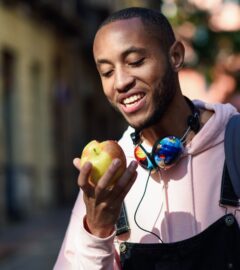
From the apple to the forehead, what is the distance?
0.83ft

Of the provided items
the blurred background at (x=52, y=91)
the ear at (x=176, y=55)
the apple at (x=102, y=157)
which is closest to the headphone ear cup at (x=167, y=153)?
the apple at (x=102, y=157)

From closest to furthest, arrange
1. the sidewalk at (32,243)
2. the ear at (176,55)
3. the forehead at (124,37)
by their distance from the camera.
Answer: the forehead at (124,37) → the ear at (176,55) → the sidewalk at (32,243)

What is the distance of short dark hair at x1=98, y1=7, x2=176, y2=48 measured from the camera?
2561mm

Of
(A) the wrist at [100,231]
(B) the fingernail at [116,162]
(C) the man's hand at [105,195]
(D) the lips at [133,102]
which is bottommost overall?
(A) the wrist at [100,231]

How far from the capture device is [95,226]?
7.97ft

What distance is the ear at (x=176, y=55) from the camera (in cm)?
263

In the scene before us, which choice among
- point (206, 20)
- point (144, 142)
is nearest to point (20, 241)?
point (206, 20)

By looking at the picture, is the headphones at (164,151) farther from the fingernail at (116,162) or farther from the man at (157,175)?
the fingernail at (116,162)

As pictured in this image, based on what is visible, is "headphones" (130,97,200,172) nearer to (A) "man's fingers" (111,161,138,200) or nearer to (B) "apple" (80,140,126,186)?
(B) "apple" (80,140,126,186)

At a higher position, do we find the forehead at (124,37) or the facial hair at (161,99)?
the forehead at (124,37)

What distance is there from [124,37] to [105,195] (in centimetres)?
46

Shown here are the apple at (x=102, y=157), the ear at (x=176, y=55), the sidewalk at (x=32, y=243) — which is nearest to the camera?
the apple at (x=102, y=157)

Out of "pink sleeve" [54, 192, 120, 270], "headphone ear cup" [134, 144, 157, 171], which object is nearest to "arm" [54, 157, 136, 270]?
"pink sleeve" [54, 192, 120, 270]

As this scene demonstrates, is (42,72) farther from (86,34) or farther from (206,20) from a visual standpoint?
(206,20)
